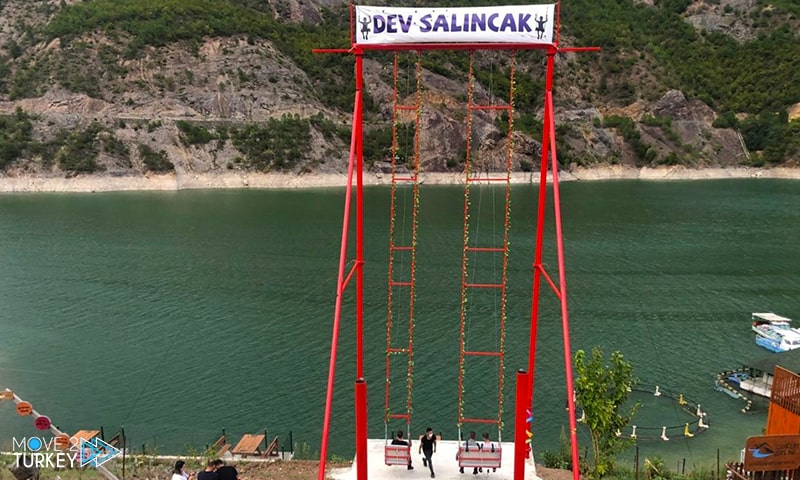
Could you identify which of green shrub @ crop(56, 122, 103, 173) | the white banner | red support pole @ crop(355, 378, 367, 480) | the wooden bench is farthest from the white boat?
green shrub @ crop(56, 122, 103, 173)

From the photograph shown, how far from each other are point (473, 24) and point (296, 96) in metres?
103

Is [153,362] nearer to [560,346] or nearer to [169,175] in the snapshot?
[560,346]

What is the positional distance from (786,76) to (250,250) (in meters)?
125

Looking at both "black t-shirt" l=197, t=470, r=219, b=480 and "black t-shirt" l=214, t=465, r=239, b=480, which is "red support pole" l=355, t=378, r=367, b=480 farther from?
"black t-shirt" l=197, t=470, r=219, b=480

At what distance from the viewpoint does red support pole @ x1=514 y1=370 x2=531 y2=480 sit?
34.9 ft

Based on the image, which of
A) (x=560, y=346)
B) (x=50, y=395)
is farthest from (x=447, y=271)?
(x=50, y=395)

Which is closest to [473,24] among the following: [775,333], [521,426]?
[521,426]

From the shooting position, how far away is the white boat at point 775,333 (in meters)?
27.5

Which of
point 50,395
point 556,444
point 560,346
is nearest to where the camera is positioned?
Result: point 556,444

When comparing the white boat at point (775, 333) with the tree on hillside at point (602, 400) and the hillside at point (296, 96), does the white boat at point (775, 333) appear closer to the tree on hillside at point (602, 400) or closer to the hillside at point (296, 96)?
the tree on hillside at point (602, 400)

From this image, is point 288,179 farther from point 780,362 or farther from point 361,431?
point 361,431

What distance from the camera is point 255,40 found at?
115 metres

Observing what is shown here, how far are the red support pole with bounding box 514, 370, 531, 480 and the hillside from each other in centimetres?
7229

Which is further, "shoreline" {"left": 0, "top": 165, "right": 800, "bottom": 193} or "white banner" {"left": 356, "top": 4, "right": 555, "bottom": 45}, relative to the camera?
"shoreline" {"left": 0, "top": 165, "right": 800, "bottom": 193}
